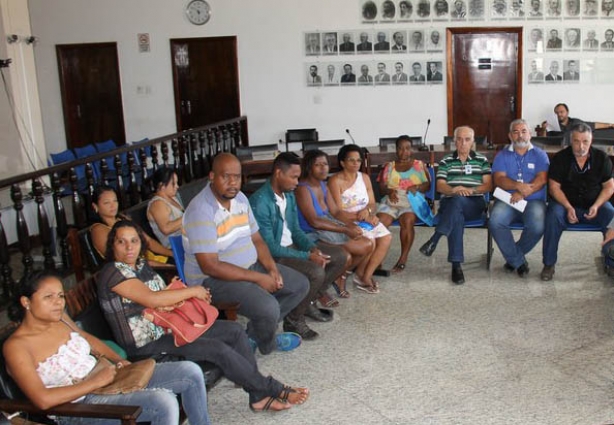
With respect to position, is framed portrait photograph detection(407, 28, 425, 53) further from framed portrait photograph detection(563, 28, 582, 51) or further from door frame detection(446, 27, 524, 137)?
framed portrait photograph detection(563, 28, 582, 51)

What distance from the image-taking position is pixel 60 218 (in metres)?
4.89

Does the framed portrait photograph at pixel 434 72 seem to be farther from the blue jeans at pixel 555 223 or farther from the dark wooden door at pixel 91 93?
the blue jeans at pixel 555 223

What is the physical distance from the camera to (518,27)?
10055 mm

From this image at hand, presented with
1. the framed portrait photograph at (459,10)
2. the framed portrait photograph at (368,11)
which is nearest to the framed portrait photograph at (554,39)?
the framed portrait photograph at (459,10)

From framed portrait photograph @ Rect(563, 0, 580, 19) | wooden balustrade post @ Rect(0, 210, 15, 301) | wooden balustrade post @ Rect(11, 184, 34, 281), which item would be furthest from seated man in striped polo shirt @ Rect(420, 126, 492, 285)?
framed portrait photograph @ Rect(563, 0, 580, 19)

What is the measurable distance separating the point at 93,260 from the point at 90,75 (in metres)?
7.67

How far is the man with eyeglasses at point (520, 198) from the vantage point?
523cm

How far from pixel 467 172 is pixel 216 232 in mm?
2591

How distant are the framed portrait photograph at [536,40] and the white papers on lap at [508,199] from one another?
5.60 m

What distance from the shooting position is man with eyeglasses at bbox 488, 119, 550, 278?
17.2 ft

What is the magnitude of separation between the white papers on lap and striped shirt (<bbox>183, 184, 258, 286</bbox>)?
2.17 metres

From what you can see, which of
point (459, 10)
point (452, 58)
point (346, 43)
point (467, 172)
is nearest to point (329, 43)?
point (346, 43)

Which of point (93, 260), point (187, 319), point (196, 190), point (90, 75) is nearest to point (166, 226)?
point (93, 260)

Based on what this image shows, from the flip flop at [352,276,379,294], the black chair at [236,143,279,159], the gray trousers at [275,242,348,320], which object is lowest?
the flip flop at [352,276,379,294]
